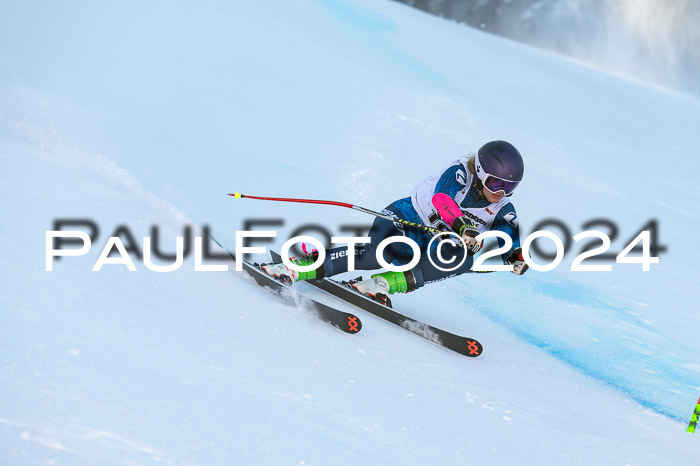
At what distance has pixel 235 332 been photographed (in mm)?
2918

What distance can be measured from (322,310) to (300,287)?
2.38 ft

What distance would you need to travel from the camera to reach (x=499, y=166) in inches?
141

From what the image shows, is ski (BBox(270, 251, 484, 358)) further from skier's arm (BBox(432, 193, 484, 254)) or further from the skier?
skier's arm (BBox(432, 193, 484, 254))

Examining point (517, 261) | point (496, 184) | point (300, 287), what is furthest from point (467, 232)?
point (300, 287)

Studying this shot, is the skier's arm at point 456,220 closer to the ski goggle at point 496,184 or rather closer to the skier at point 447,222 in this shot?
the skier at point 447,222

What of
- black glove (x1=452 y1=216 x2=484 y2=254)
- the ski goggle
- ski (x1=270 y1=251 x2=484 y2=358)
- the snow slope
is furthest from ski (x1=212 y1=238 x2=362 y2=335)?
the ski goggle

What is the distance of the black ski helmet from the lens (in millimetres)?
3582

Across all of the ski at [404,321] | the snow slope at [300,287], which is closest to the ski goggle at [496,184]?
the ski at [404,321]

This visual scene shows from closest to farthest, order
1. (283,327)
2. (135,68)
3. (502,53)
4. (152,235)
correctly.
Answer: (283,327), (152,235), (135,68), (502,53)

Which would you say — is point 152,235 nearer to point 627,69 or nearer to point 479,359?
point 479,359

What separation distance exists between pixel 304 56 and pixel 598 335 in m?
6.52

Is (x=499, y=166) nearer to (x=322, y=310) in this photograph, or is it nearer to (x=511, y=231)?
(x=511, y=231)

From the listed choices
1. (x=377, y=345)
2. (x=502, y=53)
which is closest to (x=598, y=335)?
(x=377, y=345)

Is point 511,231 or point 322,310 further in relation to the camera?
point 511,231
